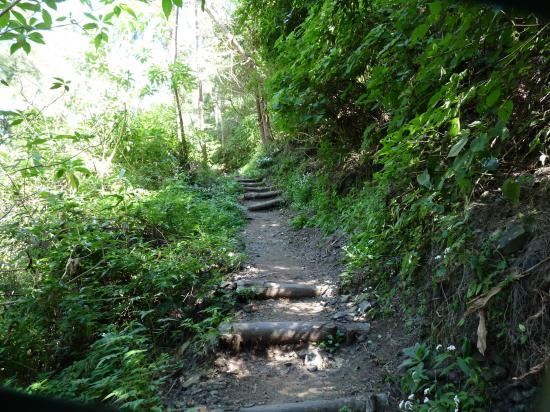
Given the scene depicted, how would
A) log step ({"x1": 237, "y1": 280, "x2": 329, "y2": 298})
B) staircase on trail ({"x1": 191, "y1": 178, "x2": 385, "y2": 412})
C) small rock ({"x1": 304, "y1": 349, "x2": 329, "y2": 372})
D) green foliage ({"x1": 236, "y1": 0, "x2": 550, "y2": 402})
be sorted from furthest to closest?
log step ({"x1": 237, "y1": 280, "x2": 329, "y2": 298}) < small rock ({"x1": 304, "y1": 349, "x2": 329, "y2": 372}) < staircase on trail ({"x1": 191, "y1": 178, "x2": 385, "y2": 412}) < green foliage ({"x1": 236, "y1": 0, "x2": 550, "y2": 402})

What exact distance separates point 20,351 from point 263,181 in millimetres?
11388

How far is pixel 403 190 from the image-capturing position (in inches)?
189

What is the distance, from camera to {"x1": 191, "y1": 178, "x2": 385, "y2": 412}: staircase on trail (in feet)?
10.1

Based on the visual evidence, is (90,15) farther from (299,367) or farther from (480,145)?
(299,367)

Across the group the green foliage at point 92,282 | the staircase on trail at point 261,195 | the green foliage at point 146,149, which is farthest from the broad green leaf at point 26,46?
the staircase on trail at point 261,195

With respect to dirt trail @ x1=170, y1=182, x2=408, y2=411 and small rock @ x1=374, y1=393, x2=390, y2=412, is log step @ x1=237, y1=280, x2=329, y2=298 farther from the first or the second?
small rock @ x1=374, y1=393, x2=390, y2=412

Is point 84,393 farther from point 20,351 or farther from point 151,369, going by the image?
point 20,351

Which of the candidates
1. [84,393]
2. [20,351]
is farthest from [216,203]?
[84,393]

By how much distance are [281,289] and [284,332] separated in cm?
113

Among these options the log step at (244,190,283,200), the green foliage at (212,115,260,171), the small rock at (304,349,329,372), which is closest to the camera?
the small rock at (304,349,329,372)

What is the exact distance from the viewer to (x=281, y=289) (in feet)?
17.1

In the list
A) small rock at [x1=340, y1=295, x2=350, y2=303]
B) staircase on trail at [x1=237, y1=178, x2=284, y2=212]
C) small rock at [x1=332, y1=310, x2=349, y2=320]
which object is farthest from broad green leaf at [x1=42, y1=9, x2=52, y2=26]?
staircase on trail at [x1=237, y1=178, x2=284, y2=212]

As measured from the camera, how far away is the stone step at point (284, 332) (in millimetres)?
4039

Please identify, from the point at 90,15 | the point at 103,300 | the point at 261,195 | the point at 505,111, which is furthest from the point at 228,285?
the point at 261,195
